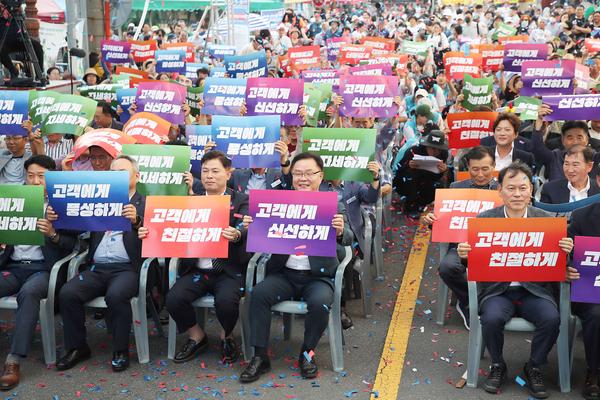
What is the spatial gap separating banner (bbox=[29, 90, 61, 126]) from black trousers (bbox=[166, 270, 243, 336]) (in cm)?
337

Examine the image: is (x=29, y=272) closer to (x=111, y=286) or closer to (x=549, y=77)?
(x=111, y=286)

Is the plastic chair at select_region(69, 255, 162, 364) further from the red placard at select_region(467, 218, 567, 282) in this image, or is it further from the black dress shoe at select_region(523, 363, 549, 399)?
the black dress shoe at select_region(523, 363, 549, 399)

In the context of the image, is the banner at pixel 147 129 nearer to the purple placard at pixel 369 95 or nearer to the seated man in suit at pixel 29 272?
the seated man in suit at pixel 29 272

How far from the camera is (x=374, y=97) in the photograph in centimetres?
1071

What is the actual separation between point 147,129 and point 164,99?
1275mm

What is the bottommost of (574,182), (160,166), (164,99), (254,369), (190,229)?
(254,369)

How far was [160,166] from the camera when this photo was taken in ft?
26.2

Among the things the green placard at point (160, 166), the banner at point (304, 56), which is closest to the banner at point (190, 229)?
the green placard at point (160, 166)

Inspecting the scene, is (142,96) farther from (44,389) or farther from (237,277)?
(44,389)

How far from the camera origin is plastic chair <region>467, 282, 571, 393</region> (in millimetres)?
6328

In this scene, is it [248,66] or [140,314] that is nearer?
[140,314]

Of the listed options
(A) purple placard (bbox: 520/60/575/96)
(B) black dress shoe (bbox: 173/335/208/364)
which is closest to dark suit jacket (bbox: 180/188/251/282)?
(B) black dress shoe (bbox: 173/335/208/364)

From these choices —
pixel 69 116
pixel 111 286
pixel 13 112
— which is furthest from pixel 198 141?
pixel 111 286

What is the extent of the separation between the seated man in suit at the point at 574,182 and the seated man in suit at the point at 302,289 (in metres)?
1.94
